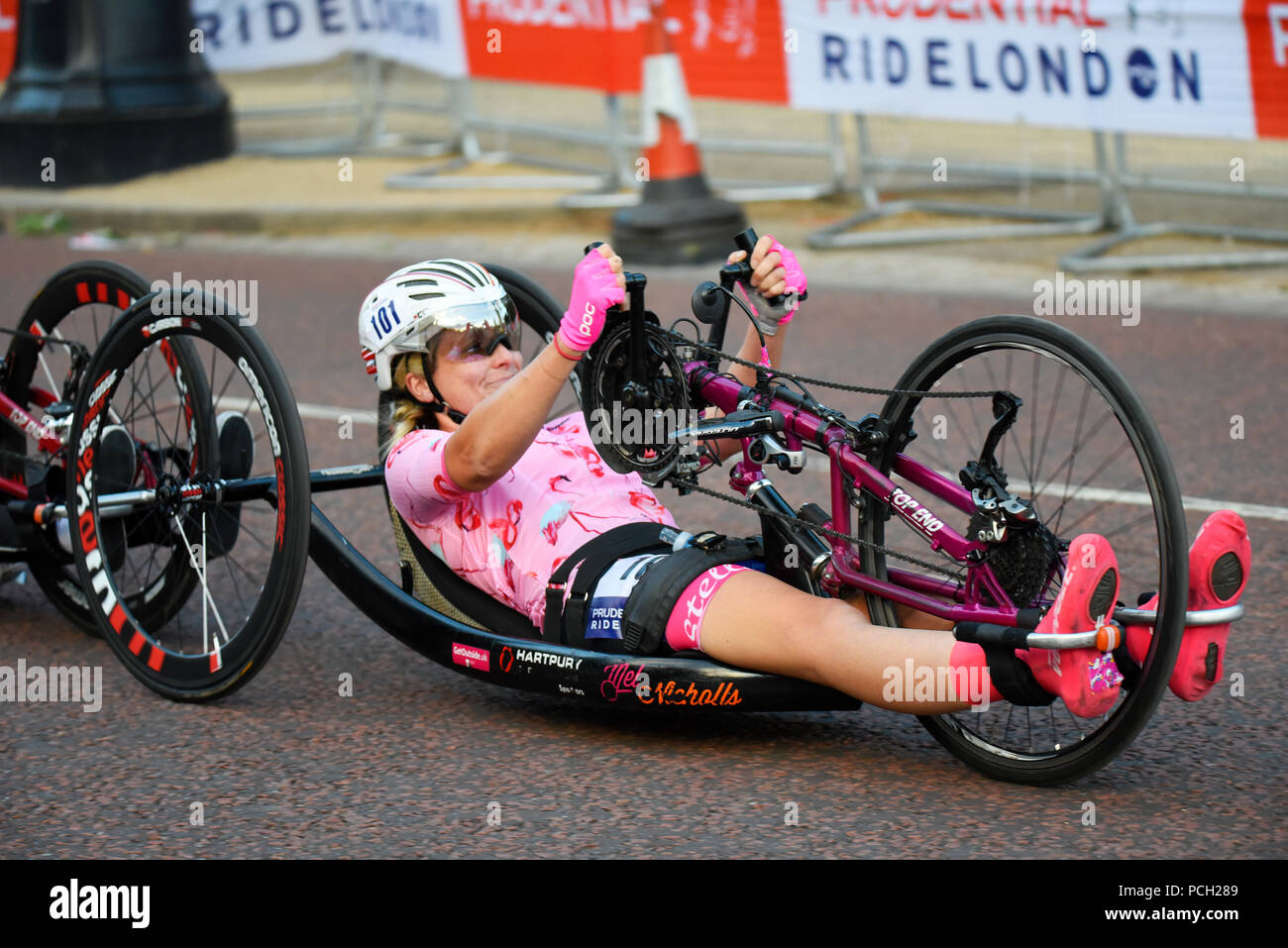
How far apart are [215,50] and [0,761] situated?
937 cm

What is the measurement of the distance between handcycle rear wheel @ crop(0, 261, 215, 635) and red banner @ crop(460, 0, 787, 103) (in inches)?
235

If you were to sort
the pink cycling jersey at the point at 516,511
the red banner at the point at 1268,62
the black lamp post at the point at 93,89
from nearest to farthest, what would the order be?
the pink cycling jersey at the point at 516,511 < the red banner at the point at 1268,62 < the black lamp post at the point at 93,89

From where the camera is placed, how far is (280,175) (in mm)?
12250

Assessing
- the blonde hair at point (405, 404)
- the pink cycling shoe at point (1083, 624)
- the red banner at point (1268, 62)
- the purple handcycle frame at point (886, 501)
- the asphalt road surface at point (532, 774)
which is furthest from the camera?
the red banner at point (1268, 62)

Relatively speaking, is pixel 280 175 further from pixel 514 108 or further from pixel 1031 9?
pixel 1031 9

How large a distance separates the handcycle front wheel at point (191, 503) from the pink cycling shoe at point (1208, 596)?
5.69 feet

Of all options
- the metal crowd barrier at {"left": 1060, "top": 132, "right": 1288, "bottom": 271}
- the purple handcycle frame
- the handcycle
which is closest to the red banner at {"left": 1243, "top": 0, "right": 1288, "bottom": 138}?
the metal crowd barrier at {"left": 1060, "top": 132, "right": 1288, "bottom": 271}

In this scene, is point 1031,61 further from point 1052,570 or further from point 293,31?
point 1052,570

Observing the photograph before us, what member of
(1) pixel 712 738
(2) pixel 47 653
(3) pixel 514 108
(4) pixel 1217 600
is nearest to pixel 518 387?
(1) pixel 712 738

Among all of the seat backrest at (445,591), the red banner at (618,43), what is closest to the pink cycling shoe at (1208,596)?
the seat backrest at (445,591)

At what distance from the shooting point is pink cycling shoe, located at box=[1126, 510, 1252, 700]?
3166 millimetres

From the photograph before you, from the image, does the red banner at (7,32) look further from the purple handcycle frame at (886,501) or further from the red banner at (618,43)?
the purple handcycle frame at (886,501)

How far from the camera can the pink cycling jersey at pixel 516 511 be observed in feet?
12.5
